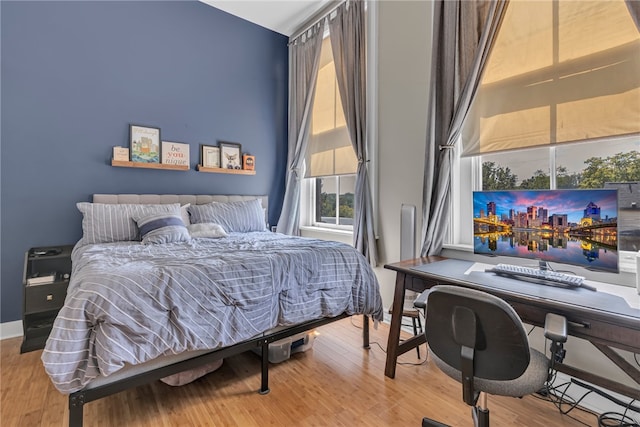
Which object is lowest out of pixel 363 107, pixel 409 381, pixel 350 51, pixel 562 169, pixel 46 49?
pixel 409 381

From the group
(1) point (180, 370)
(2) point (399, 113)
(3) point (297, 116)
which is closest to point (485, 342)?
(1) point (180, 370)

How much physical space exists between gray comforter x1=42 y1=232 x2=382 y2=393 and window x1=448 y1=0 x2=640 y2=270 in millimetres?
1280

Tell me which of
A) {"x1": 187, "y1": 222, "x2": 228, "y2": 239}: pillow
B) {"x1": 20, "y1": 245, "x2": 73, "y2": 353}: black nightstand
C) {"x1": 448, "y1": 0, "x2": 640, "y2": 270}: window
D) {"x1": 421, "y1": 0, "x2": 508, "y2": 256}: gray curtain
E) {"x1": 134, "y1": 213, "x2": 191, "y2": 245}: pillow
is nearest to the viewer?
{"x1": 448, "y1": 0, "x2": 640, "y2": 270}: window

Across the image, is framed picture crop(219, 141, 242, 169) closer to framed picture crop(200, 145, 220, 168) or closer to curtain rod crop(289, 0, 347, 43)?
framed picture crop(200, 145, 220, 168)

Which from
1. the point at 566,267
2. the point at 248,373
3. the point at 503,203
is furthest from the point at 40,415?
the point at 566,267

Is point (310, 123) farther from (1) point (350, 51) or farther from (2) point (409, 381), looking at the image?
(2) point (409, 381)

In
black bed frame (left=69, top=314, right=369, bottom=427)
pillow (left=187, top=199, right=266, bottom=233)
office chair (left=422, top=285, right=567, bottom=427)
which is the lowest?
black bed frame (left=69, top=314, right=369, bottom=427)

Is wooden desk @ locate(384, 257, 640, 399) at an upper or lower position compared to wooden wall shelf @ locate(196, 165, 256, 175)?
lower

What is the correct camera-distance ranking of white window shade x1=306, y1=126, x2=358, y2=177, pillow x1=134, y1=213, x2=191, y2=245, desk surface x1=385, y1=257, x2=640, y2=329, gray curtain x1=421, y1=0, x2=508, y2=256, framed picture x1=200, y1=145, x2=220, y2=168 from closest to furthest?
desk surface x1=385, y1=257, x2=640, y2=329 → gray curtain x1=421, y1=0, x2=508, y2=256 → pillow x1=134, y1=213, x2=191, y2=245 → white window shade x1=306, y1=126, x2=358, y2=177 → framed picture x1=200, y1=145, x2=220, y2=168

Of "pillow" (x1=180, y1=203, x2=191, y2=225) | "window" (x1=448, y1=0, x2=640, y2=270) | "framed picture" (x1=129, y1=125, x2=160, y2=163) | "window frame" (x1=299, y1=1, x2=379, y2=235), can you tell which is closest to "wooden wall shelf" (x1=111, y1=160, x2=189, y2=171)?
"framed picture" (x1=129, y1=125, x2=160, y2=163)

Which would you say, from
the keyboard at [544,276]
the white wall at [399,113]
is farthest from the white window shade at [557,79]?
the keyboard at [544,276]

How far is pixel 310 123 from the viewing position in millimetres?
4008

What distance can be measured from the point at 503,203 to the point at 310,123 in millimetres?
2788

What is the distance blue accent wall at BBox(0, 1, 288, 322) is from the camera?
2639 millimetres
